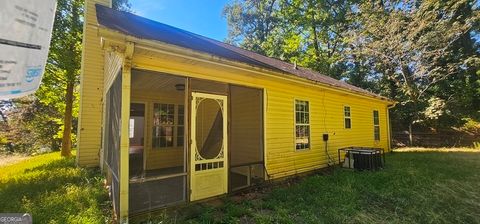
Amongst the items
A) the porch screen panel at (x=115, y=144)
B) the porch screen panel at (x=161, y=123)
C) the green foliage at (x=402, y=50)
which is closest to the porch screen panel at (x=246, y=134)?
the porch screen panel at (x=161, y=123)

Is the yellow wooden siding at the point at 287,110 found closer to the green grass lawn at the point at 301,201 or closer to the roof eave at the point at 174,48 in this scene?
the roof eave at the point at 174,48

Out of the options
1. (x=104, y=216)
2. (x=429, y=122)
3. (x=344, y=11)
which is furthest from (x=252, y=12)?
(x=104, y=216)

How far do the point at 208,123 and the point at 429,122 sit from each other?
17.9 meters

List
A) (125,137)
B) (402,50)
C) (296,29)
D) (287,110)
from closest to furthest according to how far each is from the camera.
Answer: (125,137), (287,110), (402,50), (296,29)

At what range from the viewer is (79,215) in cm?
430

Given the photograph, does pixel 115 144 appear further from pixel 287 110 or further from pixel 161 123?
pixel 287 110

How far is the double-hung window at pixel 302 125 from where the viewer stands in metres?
7.94

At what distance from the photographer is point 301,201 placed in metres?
5.38

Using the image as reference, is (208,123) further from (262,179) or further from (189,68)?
(189,68)

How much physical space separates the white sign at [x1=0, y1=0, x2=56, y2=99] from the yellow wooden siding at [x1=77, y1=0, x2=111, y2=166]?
9007 millimetres

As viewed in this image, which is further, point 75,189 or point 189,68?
point 75,189

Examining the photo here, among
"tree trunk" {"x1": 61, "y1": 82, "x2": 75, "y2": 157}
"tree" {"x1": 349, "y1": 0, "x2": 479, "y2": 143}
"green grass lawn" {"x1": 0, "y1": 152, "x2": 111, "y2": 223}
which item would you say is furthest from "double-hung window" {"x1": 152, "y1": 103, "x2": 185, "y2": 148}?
"tree" {"x1": 349, "y1": 0, "x2": 479, "y2": 143}

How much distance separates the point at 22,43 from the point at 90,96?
9.22 m

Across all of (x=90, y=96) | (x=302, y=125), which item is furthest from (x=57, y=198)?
(x=302, y=125)
